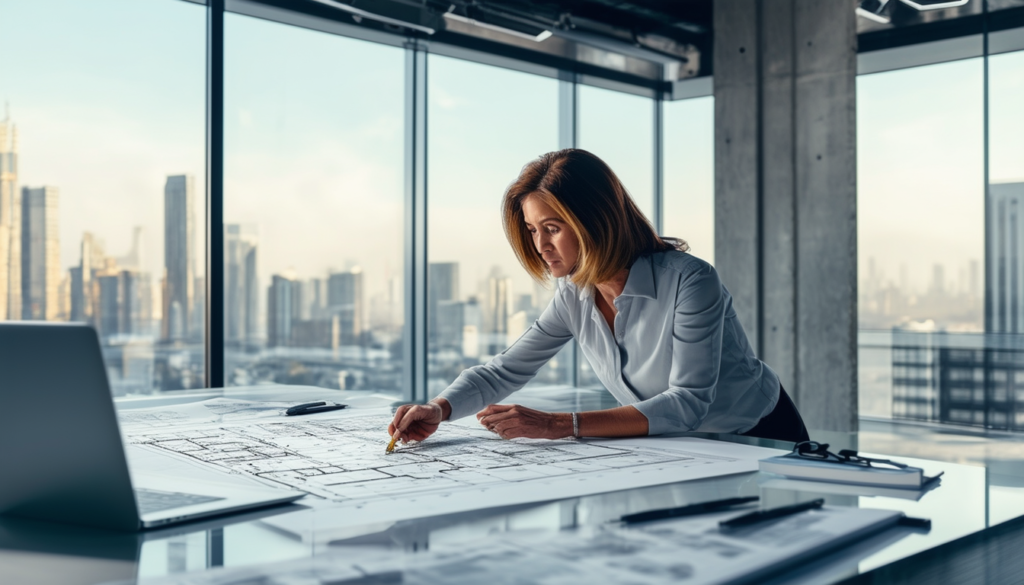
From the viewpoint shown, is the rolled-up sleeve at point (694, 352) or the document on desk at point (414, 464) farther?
the rolled-up sleeve at point (694, 352)

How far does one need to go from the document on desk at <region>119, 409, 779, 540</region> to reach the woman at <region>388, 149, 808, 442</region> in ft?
0.67

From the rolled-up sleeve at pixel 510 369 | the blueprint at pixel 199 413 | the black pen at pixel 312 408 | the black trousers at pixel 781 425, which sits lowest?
the black trousers at pixel 781 425

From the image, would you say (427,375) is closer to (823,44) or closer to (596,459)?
(823,44)

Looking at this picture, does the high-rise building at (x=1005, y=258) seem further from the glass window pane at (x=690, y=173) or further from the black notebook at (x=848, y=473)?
the black notebook at (x=848, y=473)

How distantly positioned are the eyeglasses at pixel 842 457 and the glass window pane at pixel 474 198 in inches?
154

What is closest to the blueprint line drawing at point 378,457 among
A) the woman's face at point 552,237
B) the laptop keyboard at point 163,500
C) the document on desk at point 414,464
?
the document on desk at point 414,464

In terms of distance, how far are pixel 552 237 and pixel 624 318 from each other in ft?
0.81

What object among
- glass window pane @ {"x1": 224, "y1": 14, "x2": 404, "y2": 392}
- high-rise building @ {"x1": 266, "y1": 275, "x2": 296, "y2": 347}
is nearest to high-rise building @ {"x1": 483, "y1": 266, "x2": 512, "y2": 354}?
glass window pane @ {"x1": 224, "y1": 14, "x2": 404, "y2": 392}

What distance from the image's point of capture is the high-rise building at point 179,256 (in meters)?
4.19

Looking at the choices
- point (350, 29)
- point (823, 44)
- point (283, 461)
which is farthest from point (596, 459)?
point (823, 44)

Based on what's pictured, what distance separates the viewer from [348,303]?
5027mm

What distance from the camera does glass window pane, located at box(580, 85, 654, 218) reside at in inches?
234

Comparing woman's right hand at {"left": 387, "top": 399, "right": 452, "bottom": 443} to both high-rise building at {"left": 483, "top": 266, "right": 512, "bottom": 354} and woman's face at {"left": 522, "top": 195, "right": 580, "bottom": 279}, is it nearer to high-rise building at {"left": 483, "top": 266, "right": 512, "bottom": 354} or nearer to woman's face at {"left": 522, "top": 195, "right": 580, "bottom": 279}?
woman's face at {"left": 522, "top": 195, "right": 580, "bottom": 279}

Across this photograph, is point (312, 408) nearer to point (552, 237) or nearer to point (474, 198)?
point (552, 237)
